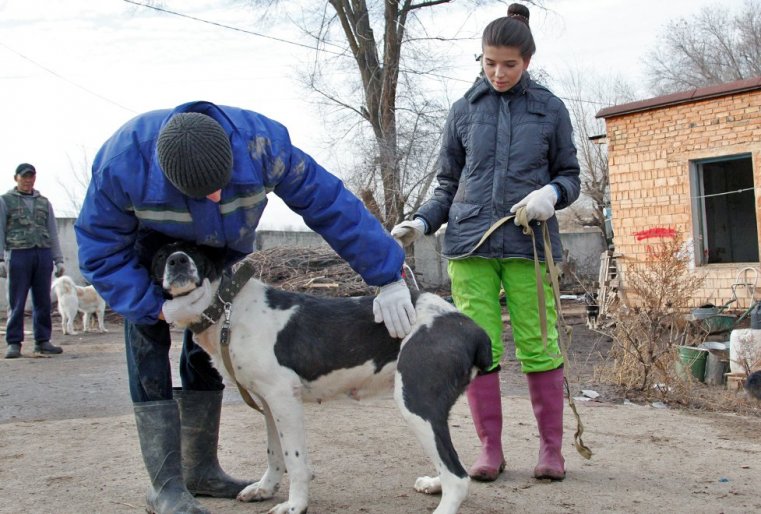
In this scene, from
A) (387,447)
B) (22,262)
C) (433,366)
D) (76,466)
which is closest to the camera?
(433,366)

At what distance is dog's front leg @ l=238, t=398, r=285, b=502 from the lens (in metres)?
3.42

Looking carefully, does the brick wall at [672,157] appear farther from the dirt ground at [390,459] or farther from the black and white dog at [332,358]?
the black and white dog at [332,358]

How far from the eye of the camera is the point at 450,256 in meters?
3.92

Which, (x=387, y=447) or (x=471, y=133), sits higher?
(x=471, y=133)

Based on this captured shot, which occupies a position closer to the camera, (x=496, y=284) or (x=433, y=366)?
(x=433, y=366)

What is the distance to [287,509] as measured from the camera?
10.2 ft

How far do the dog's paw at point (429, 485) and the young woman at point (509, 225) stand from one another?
0.32 metres

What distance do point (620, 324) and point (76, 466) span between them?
4.96 meters

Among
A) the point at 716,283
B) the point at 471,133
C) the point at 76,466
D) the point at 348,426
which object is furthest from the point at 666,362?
the point at 716,283

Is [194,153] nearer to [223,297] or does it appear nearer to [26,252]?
[223,297]

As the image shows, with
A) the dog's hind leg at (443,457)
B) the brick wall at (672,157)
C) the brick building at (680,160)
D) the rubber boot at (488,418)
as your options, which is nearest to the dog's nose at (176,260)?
the dog's hind leg at (443,457)

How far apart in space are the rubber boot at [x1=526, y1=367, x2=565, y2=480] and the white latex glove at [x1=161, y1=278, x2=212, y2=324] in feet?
5.55

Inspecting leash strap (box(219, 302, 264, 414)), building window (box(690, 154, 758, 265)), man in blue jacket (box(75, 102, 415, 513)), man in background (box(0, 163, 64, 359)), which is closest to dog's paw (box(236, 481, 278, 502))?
man in blue jacket (box(75, 102, 415, 513))

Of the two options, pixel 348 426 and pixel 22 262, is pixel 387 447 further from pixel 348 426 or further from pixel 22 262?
pixel 22 262
